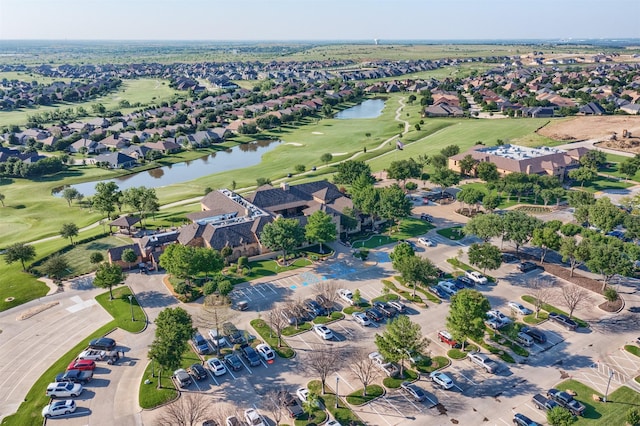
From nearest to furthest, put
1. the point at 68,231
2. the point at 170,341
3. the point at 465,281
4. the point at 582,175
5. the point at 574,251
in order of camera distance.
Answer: the point at 170,341 < the point at 574,251 < the point at 465,281 < the point at 68,231 < the point at 582,175

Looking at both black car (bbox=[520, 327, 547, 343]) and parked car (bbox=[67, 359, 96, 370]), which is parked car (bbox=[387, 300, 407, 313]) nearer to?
black car (bbox=[520, 327, 547, 343])

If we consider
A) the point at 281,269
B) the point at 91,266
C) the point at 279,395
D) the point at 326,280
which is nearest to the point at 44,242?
the point at 91,266

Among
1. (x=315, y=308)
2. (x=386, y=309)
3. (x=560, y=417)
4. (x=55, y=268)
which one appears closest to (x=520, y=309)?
(x=386, y=309)

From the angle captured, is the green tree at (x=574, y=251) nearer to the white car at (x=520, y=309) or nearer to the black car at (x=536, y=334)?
the white car at (x=520, y=309)

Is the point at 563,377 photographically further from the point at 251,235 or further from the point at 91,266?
the point at 91,266

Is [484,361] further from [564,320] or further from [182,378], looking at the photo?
[182,378]

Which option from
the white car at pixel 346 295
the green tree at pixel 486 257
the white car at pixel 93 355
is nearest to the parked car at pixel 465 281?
the green tree at pixel 486 257

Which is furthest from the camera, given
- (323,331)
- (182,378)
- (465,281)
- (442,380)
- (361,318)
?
(465,281)
